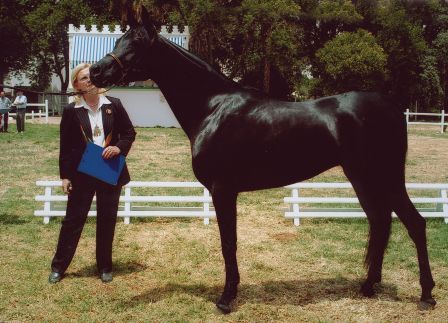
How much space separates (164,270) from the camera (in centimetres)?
585

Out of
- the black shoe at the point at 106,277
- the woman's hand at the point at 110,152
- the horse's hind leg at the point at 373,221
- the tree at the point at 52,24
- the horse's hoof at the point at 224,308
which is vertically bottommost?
the black shoe at the point at 106,277

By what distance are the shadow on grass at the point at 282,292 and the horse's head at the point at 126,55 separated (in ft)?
6.99

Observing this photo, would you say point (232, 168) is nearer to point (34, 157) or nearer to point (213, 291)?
point (213, 291)

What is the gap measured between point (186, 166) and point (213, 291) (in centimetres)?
842

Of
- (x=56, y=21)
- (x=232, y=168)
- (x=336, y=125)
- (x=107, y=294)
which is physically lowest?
(x=107, y=294)

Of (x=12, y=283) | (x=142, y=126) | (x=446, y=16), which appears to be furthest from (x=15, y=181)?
(x=446, y=16)

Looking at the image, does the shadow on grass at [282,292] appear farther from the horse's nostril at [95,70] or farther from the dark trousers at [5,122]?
the dark trousers at [5,122]

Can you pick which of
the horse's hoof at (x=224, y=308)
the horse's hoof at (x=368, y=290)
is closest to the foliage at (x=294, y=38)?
the horse's hoof at (x=368, y=290)

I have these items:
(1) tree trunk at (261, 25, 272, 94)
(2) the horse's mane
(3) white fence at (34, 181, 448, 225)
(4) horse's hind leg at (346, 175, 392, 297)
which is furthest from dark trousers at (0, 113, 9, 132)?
(4) horse's hind leg at (346, 175, 392, 297)

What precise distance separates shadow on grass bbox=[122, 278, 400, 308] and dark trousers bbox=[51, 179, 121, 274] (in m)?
0.75

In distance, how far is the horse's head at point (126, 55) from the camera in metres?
4.37

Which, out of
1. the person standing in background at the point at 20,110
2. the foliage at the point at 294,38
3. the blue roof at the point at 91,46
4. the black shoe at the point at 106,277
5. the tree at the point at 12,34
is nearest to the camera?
the black shoe at the point at 106,277

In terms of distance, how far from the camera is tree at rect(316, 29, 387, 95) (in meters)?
29.4

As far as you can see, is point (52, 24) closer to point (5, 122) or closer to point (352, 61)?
point (5, 122)
